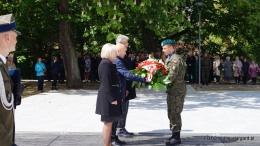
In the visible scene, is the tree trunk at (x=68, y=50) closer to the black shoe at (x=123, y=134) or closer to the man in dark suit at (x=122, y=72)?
the black shoe at (x=123, y=134)

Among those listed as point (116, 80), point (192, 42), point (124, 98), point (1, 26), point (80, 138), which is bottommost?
point (80, 138)

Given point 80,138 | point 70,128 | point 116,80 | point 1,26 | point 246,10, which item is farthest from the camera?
point 246,10

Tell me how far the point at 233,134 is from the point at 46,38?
19.5 meters

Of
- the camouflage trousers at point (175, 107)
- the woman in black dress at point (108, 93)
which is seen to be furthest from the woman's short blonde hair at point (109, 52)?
the camouflage trousers at point (175, 107)

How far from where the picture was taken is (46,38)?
23.2 meters

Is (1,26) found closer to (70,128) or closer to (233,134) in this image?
(70,128)

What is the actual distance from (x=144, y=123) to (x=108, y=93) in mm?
2825

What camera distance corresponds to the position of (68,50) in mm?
16516

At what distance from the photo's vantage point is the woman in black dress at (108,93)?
4980 mm

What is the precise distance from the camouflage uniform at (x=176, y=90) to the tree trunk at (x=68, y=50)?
460 inches

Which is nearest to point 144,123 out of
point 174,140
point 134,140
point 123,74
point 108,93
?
point 134,140

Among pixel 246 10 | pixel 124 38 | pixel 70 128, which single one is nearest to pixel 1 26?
pixel 124 38

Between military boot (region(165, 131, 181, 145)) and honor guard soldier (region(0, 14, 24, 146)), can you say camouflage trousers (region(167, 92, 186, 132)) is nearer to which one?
military boot (region(165, 131, 181, 145))

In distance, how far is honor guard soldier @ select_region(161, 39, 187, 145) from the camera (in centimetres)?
553
